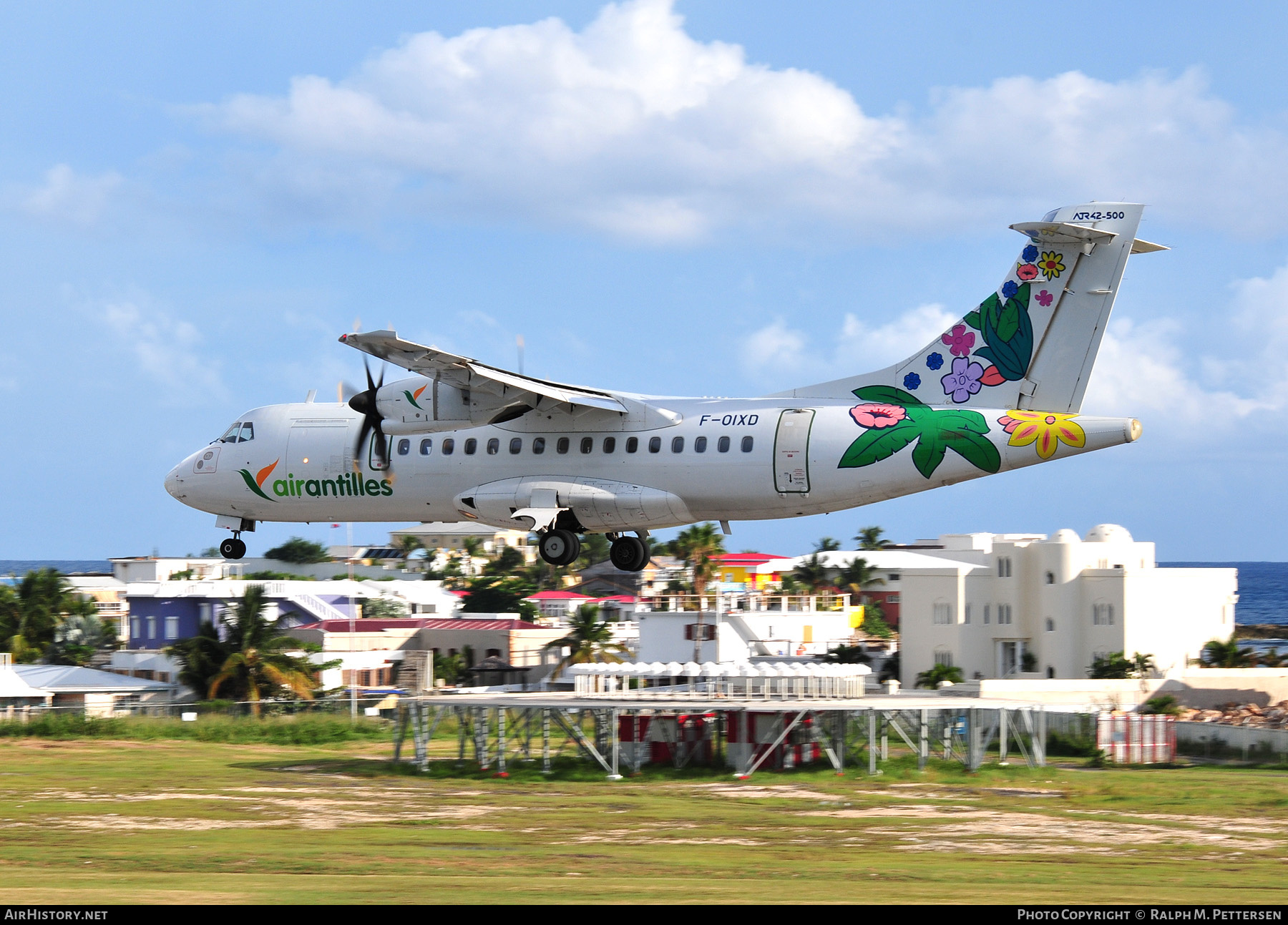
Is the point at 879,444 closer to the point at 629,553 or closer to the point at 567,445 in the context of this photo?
the point at 567,445

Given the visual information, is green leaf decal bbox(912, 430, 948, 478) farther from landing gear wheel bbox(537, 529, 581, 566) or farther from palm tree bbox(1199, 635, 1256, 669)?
palm tree bbox(1199, 635, 1256, 669)

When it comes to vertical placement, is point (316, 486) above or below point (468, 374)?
below

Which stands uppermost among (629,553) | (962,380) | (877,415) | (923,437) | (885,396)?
(962,380)

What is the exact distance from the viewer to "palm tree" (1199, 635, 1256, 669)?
63.9 meters

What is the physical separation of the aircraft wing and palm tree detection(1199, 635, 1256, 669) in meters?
41.8

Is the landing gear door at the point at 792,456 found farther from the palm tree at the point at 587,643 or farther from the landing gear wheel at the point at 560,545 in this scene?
the palm tree at the point at 587,643

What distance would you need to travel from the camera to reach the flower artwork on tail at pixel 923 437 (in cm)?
2862

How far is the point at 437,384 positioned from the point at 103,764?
22374mm

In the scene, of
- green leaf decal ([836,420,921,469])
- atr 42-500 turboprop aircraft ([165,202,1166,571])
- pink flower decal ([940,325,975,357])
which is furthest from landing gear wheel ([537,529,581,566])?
pink flower decal ([940,325,975,357])

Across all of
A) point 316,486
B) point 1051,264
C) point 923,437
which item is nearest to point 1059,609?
point 1051,264

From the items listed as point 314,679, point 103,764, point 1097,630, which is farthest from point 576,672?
point 1097,630

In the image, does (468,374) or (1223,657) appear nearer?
(468,374)

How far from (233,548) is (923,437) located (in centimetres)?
1672

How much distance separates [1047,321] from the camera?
29406 millimetres
